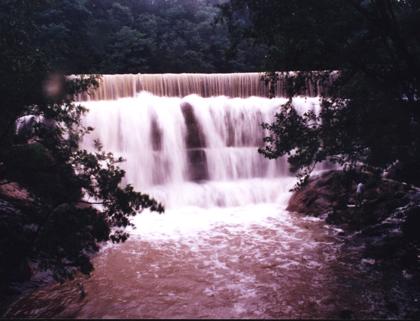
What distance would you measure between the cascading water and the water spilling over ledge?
2.0 inches

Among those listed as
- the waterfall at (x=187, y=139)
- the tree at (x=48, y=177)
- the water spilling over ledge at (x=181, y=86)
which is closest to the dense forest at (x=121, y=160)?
the tree at (x=48, y=177)

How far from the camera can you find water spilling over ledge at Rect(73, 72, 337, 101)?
18828mm

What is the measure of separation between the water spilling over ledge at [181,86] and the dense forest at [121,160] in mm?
9140

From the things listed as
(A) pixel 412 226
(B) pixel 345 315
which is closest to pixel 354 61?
(A) pixel 412 226

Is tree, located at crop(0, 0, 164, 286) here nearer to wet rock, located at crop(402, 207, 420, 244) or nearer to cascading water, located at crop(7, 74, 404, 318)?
cascading water, located at crop(7, 74, 404, 318)

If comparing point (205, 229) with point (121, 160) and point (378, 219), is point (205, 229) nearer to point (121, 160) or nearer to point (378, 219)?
point (378, 219)

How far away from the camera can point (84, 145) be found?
1669 centimetres

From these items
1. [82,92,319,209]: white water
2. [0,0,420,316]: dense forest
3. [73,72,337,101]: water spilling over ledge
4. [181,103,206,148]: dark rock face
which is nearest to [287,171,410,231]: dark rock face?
[0,0,420,316]: dense forest

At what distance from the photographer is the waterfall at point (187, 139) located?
1686 centimetres

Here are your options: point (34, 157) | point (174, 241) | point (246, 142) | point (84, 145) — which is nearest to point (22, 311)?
point (34, 157)

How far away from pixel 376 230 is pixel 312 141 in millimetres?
3307

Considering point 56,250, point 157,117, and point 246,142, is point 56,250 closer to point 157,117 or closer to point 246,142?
point 157,117

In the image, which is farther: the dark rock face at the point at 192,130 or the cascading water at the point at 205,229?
the dark rock face at the point at 192,130

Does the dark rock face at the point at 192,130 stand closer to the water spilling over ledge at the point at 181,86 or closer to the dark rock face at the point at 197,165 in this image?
the dark rock face at the point at 197,165
